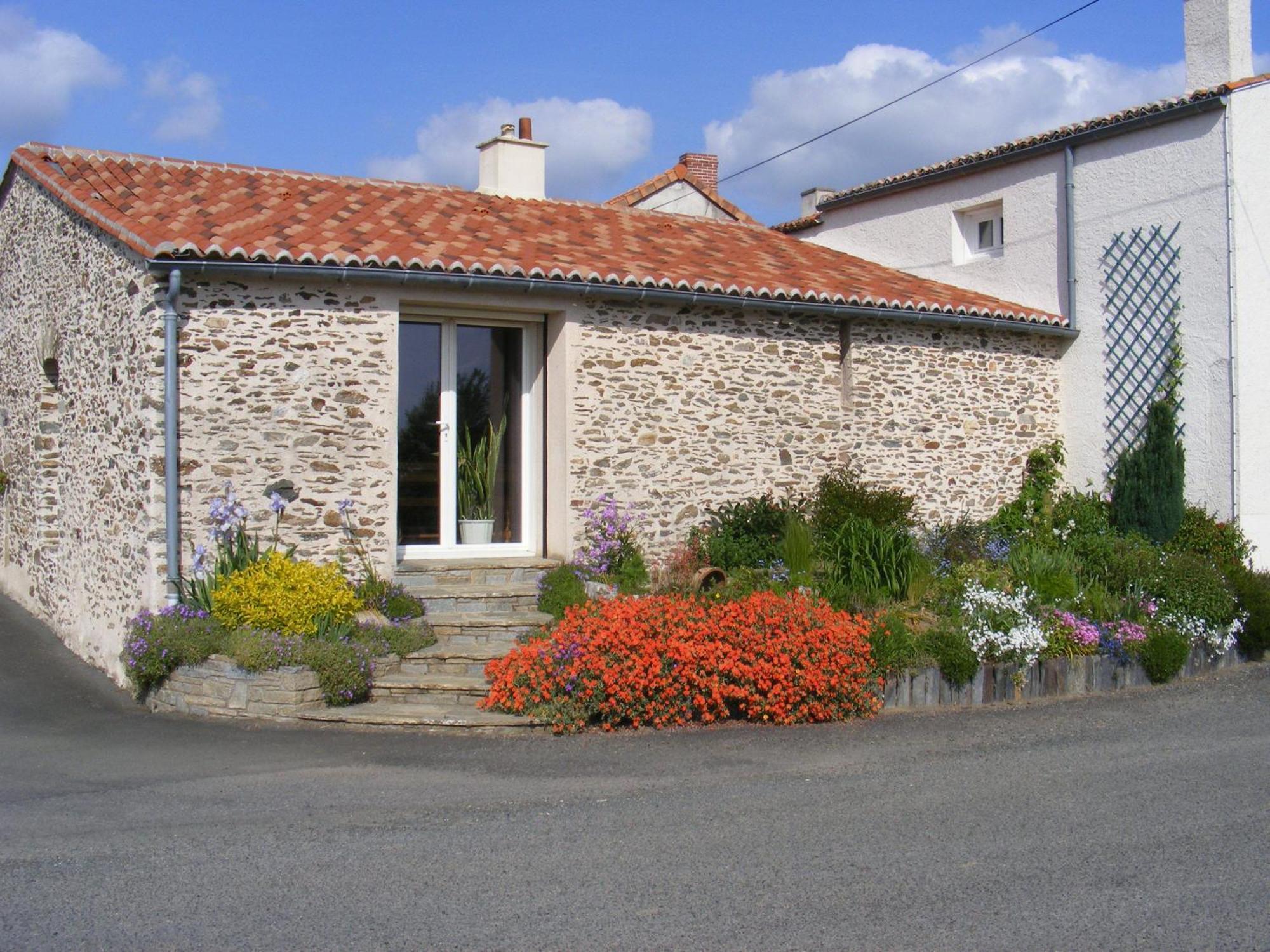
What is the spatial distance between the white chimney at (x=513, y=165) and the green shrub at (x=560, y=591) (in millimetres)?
5621

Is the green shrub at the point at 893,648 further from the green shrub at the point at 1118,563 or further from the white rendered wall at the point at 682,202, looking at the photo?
the white rendered wall at the point at 682,202

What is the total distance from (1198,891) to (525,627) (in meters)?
5.58

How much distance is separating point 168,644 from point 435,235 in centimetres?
435

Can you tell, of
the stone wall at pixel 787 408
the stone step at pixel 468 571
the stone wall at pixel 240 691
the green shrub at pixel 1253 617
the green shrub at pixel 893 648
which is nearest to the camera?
the stone wall at pixel 240 691

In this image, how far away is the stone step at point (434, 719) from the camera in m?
7.77

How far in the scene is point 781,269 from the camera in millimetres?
12430

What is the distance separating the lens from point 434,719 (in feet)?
25.6

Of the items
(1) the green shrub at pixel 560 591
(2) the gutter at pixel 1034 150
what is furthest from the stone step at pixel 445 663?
(2) the gutter at pixel 1034 150

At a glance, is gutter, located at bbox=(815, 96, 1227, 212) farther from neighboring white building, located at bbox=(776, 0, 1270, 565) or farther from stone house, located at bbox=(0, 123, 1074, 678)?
stone house, located at bbox=(0, 123, 1074, 678)

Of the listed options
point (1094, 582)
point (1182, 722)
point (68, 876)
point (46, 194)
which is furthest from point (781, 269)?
point (68, 876)

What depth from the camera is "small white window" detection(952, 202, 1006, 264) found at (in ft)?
49.0

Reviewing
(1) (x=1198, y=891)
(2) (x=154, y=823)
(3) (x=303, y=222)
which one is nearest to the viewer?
(1) (x=1198, y=891)

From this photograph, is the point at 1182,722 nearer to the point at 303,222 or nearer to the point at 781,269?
the point at 781,269

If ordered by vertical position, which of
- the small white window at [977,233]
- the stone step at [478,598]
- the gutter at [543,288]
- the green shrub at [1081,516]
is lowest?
the stone step at [478,598]
